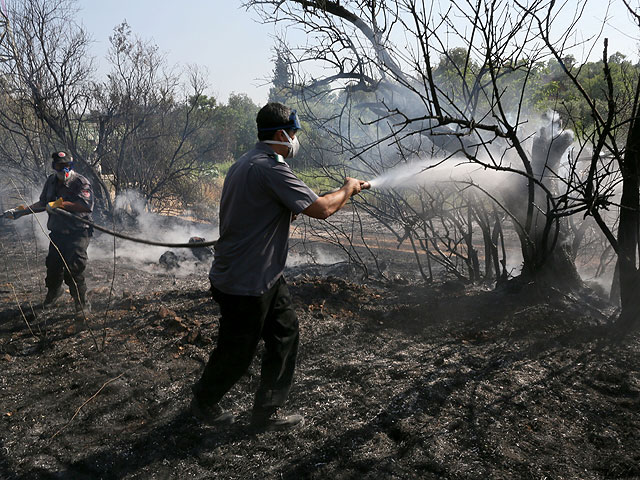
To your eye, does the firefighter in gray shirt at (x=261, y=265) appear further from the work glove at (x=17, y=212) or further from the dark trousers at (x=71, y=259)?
the work glove at (x=17, y=212)

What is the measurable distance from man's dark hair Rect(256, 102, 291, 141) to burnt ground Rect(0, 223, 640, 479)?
171cm

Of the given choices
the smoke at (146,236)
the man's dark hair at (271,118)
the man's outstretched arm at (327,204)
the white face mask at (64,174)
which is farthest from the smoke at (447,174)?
the smoke at (146,236)

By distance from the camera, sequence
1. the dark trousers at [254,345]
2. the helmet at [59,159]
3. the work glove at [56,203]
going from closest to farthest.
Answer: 1. the dark trousers at [254,345]
2. the work glove at [56,203]
3. the helmet at [59,159]

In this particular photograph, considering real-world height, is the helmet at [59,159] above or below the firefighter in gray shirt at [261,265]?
above

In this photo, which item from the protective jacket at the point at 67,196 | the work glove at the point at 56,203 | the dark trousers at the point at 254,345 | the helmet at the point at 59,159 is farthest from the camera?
the protective jacket at the point at 67,196

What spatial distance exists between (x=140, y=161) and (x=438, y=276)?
8851mm

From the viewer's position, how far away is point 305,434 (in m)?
2.62

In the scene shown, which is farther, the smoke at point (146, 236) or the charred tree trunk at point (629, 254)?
the smoke at point (146, 236)

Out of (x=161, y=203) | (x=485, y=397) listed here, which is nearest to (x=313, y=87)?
(x=485, y=397)

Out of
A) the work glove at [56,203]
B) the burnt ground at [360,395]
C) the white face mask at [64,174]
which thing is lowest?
the burnt ground at [360,395]

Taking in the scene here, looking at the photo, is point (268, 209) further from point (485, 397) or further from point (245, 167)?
point (485, 397)

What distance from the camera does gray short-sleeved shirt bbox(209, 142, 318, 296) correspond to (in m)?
2.33

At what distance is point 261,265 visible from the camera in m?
2.42

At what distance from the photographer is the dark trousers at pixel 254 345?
8.07 feet
